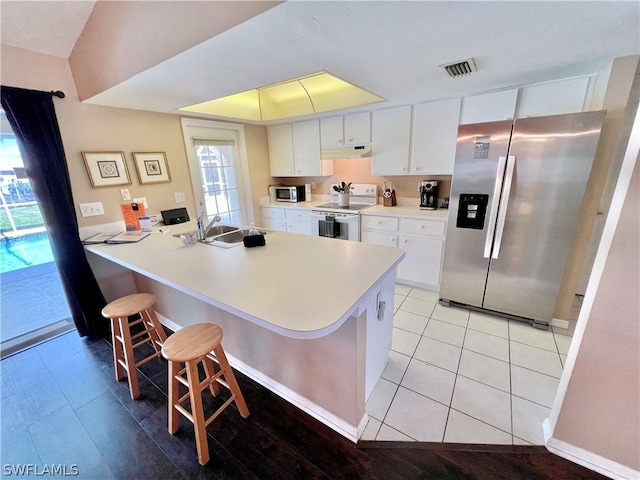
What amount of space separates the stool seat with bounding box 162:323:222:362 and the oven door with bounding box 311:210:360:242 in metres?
2.05

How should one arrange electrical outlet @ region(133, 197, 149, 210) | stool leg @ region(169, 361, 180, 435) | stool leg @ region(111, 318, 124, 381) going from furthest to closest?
electrical outlet @ region(133, 197, 149, 210)
stool leg @ region(111, 318, 124, 381)
stool leg @ region(169, 361, 180, 435)

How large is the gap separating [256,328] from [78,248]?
180cm

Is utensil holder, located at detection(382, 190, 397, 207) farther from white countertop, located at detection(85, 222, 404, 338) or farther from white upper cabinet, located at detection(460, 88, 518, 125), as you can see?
white countertop, located at detection(85, 222, 404, 338)

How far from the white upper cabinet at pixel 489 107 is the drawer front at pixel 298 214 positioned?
206 cm

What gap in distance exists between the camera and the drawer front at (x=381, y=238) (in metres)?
2.92

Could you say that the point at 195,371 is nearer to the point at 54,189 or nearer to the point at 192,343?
the point at 192,343

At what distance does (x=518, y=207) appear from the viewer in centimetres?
207

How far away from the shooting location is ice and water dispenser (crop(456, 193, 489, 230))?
2.21m

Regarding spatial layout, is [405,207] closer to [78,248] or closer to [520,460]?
[520,460]

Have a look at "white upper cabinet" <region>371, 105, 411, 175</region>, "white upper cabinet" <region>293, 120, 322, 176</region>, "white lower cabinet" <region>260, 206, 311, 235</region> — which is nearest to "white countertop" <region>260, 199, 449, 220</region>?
"white lower cabinet" <region>260, 206, 311, 235</region>

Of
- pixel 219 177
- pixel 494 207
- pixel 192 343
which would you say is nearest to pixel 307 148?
pixel 219 177

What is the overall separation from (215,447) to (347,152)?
3017mm

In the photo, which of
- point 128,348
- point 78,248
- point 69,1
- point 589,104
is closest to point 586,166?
point 589,104

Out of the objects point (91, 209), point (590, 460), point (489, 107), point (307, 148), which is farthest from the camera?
point (307, 148)
